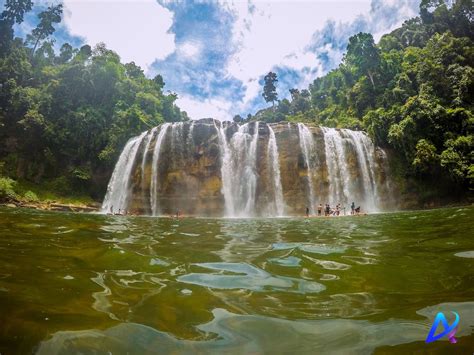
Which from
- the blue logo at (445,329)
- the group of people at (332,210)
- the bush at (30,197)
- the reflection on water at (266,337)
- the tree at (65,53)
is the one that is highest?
the tree at (65,53)

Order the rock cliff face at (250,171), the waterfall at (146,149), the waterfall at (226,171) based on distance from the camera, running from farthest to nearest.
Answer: the waterfall at (146,149) → the waterfall at (226,171) → the rock cliff face at (250,171)

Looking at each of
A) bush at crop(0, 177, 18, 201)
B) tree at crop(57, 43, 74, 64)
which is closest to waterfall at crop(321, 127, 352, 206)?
bush at crop(0, 177, 18, 201)

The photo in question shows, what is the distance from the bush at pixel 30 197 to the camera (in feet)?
92.1

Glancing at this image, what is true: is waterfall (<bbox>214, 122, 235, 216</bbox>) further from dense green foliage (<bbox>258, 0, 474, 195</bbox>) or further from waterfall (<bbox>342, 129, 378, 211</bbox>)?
dense green foliage (<bbox>258, 0, 474, 195</bbox>)

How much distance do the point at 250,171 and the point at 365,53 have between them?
2162 cm

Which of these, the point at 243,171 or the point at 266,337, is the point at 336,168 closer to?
the point at 243,171

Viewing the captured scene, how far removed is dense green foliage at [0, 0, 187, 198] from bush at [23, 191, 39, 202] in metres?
3.06

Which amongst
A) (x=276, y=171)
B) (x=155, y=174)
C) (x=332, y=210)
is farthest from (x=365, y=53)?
(x=155, y=174)

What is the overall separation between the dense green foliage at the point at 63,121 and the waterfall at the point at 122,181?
9.38ft

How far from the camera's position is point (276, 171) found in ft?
84.2

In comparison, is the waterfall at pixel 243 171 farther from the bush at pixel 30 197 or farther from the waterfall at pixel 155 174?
the bush at pixel 30 197

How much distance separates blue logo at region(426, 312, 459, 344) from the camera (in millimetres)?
1688

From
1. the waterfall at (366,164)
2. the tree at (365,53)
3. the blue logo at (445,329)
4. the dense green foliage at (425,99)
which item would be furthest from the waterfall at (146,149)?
the blue logo at (445,329)

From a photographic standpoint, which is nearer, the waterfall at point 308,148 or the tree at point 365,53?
the waterfall at point 308,148
